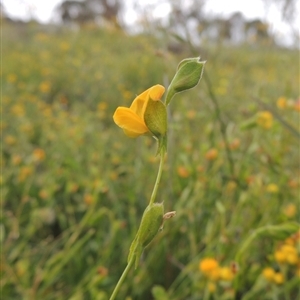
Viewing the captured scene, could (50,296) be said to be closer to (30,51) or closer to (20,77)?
(20,77)

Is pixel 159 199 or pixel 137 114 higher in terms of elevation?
pixel 137 114

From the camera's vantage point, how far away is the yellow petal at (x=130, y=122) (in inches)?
11.9

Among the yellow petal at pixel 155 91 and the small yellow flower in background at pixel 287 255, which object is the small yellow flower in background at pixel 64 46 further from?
the yellow petal at pixel 155 91

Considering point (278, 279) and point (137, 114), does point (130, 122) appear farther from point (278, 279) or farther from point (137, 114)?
point (278, 279)

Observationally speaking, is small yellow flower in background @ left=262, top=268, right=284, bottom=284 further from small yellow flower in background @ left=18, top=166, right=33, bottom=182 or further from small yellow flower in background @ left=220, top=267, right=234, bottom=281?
small yellow flower in background @ left=18, top=166, right=33, bottom=182

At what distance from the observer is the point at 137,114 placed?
0.31 meters

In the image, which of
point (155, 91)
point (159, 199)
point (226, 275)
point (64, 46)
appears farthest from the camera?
point (64, 46)

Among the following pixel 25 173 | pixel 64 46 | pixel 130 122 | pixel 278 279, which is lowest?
pixel 278 279

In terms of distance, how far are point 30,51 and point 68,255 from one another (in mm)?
3035

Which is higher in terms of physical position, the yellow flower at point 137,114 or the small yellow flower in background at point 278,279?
the yellow flower at point 137,114

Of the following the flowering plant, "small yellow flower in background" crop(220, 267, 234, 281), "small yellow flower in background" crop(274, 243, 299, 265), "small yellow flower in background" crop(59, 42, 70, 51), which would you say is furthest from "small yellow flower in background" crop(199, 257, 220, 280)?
"small yellow flower in background" crop(59, 42, 70, 51)

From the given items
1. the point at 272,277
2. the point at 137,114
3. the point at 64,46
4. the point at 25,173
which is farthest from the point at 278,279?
the point at 64,46

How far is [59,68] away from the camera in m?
3.08

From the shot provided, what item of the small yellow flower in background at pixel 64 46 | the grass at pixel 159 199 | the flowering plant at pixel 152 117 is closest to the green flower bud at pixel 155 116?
the flowering plant at pixel 152 117
